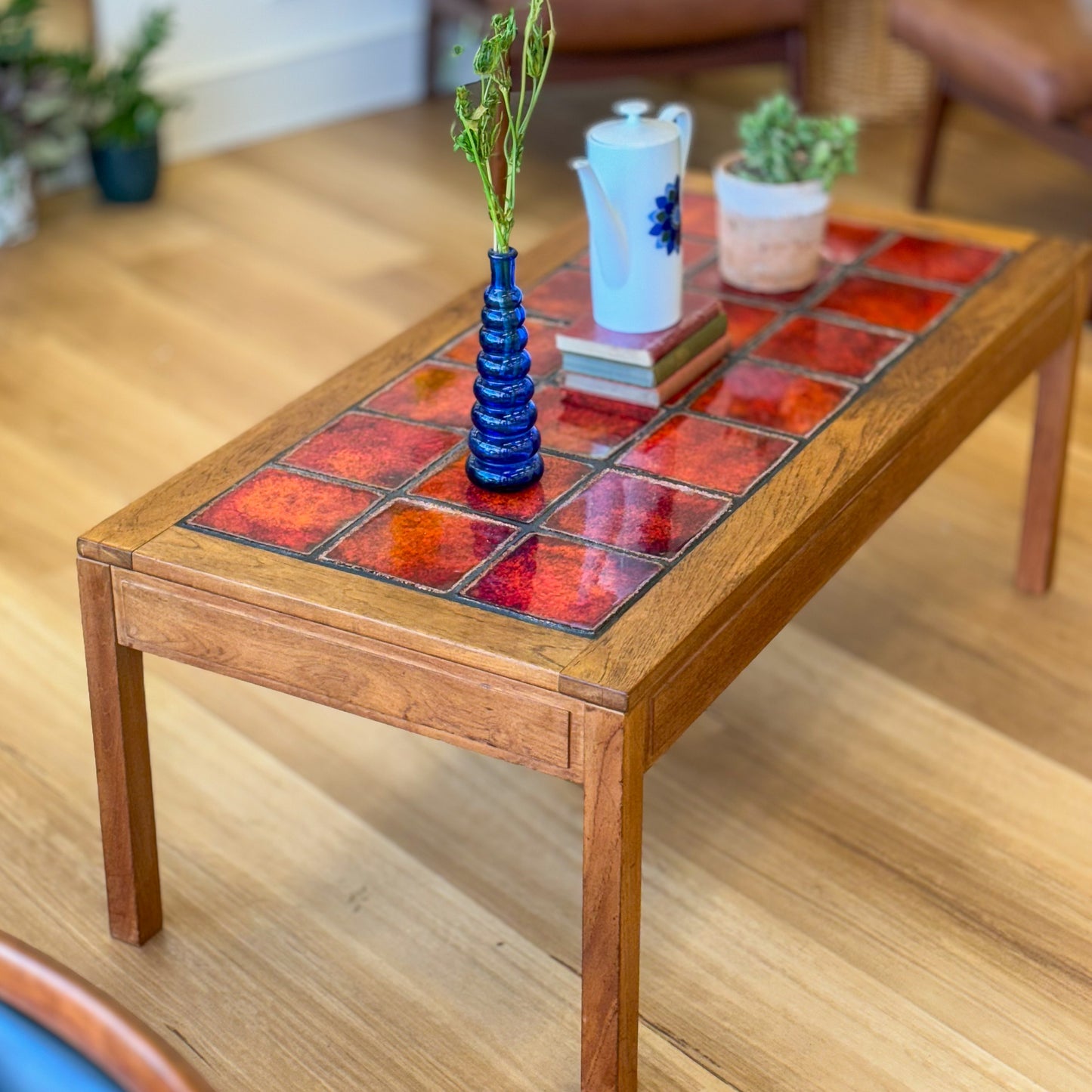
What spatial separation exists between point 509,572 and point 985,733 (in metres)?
0.78

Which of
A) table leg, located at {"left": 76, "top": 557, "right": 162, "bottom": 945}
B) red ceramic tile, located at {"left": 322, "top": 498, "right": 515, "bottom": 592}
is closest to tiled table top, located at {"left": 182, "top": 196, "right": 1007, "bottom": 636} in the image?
red ceramic tile, located at {"left": 322, "top": 498, "right": 515, "bottom": 592}

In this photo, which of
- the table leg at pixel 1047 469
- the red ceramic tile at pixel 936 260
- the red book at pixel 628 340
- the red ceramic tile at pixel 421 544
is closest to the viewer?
the red ceramic tile at pixel 421 544

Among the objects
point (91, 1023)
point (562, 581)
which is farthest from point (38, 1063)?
point (562, 581)

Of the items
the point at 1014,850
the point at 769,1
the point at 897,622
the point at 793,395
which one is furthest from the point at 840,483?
the point at 769,1

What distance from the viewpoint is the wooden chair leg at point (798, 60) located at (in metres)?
3.16

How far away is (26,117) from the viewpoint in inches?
121

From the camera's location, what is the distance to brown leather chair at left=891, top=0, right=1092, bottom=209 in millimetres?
2709

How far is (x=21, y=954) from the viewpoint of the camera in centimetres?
86

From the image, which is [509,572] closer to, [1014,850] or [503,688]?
[503,688]

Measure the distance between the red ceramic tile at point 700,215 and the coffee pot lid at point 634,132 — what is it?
0.46 meters

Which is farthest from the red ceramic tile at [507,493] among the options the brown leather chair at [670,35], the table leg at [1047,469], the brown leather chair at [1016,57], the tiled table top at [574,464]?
the brown leather chair at [670,35]

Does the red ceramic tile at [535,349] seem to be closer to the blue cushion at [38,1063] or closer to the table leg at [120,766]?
the table leg at [120,766]

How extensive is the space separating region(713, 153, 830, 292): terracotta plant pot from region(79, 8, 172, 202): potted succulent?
5.72 feet

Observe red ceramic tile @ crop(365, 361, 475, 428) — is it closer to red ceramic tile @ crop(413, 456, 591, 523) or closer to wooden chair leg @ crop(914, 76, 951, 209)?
red ceramic tile @ crop(413, 456, 591, 523)
